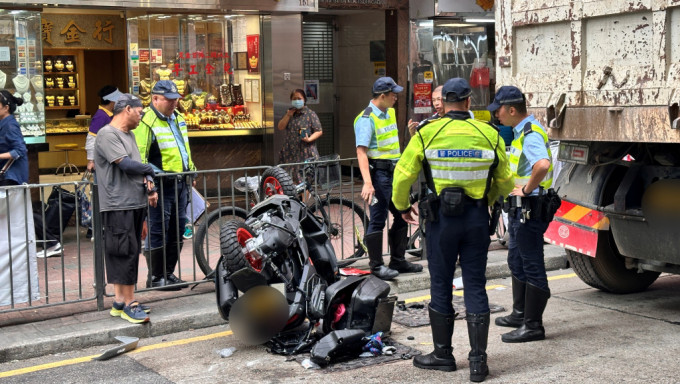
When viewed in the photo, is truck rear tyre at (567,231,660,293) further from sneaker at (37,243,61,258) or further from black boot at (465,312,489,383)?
sneaker at (37,243,61,258)

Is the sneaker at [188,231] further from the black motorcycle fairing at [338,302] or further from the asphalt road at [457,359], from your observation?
the black motorcycle fairing at [338,302]

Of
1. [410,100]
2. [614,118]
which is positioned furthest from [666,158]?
[410,100]

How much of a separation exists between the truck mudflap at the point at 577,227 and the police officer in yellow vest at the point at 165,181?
325 cm

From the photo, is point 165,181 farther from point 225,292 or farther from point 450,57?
point 450,57

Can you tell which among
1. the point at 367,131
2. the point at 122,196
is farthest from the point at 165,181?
the point at 367,131

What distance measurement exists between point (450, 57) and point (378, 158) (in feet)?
22.6

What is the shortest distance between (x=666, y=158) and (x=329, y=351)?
311cm

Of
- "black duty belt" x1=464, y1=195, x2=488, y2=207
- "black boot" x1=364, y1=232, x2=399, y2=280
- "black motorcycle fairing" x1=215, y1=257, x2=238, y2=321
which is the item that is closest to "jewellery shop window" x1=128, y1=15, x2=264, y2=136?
"black boot" x1=364, y1=232, x2=399, y2=280

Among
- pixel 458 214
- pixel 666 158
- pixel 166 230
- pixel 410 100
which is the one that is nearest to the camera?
pixel 458 214

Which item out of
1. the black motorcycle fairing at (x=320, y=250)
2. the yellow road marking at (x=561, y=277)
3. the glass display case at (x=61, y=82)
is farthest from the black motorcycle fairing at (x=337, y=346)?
the glass display case at (x=61, y=82)

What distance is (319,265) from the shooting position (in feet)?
24.1

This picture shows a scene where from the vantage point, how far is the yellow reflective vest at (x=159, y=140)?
8250mm

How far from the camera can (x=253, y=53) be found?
13.2 meters

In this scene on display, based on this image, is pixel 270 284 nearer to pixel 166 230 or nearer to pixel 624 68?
pixel 166 230
